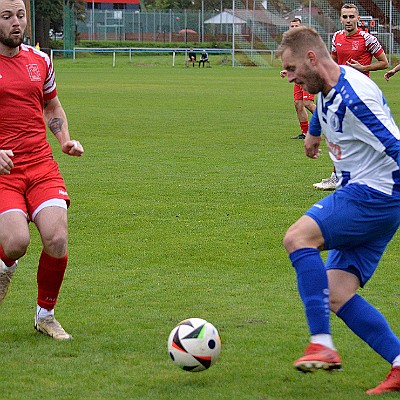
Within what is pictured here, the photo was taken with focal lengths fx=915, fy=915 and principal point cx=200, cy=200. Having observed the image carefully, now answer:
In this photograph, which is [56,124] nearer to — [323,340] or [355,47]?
[323,340]

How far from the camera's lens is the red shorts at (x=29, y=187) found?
5.67 metres

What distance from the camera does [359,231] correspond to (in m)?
4.68

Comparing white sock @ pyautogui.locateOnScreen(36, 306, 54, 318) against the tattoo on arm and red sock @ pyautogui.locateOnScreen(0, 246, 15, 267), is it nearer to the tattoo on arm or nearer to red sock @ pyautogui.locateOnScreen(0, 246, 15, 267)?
red sock @ pyautogui.locateOnScreen(0, 246, 15, 267)

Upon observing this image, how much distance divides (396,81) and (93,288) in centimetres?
3376

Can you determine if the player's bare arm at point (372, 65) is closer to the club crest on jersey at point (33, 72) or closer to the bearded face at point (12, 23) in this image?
the club crest on jersey at point (33, 72)

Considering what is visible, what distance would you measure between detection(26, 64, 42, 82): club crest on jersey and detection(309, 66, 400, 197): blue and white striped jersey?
2059 millimetres

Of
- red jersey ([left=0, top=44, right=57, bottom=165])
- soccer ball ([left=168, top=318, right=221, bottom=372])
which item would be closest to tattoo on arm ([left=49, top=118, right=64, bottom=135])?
red jersey ([left=0, top=44, right=57, bottom=165])

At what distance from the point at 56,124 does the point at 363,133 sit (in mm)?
2421

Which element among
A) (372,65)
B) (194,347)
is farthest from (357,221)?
(372,65)

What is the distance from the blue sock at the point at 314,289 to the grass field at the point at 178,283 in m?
0.43

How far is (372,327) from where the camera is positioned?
4.79 m

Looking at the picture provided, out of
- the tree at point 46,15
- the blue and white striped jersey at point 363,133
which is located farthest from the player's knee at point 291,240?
the tree at point 46,15

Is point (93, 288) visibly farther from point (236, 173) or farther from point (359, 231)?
point (236, 173)

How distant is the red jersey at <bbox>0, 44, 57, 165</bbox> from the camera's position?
19.0 feet
